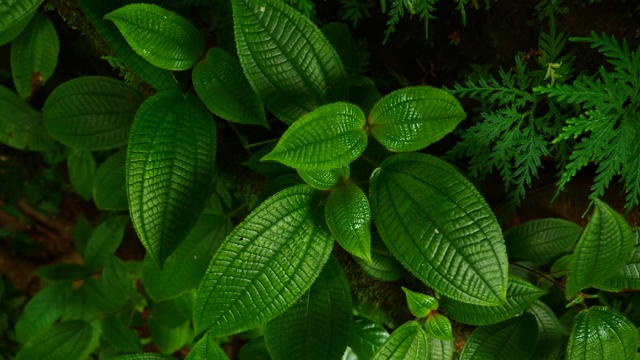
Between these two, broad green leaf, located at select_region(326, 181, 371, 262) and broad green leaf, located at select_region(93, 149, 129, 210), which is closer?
broad green leaf, located at select_region(326, 181, 371, 262)

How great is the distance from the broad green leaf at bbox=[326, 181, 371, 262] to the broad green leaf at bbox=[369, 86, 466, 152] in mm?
121

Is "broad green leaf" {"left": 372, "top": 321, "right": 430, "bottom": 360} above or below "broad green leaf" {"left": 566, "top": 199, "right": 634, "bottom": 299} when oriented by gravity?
below

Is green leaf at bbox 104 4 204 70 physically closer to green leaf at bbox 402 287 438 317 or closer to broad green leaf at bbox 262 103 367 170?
broad green leaf at bbox 262 103 367 170

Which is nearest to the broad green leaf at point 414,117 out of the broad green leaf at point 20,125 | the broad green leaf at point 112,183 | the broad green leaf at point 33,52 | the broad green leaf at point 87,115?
the broad green leaf at point 87,115

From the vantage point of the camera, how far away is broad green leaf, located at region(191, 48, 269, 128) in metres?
1.07

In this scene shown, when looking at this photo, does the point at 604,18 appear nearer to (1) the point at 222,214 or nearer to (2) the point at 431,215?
(2) the point at 431,215

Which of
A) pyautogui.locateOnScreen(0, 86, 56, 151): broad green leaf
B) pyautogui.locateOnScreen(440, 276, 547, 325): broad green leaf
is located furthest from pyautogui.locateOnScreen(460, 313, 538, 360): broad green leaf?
pyautogui.locateOnScreen(0, 86, 56, 151): broad green leaf

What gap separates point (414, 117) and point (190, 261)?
0.66 meters

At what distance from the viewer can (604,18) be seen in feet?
3.66

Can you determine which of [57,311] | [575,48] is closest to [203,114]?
[575,48]

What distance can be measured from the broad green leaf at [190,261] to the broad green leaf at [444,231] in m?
0.48

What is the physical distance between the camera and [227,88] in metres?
1.08

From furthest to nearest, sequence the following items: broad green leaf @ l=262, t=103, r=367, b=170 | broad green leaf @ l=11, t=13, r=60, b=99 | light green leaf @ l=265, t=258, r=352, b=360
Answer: broad green leaf @ l=11, t=13, r=60, b=99 → light green leaf @ l=265, t=258, r=352, b=360 → broad green leaf @ l=262, t=103, r=367, b=170

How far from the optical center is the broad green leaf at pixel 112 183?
1.41 metres
